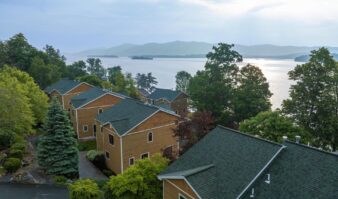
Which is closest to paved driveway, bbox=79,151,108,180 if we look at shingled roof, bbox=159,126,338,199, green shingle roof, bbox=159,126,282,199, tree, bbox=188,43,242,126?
green shingle roof, bbox=159,126,282,199

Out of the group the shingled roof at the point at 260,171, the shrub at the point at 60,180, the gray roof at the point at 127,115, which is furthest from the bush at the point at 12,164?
Result: the shingled roof at the point at 260,171

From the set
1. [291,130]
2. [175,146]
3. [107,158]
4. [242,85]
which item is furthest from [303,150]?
[242,85]

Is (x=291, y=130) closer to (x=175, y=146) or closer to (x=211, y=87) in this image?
(x=175, y=146)

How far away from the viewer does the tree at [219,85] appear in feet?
156

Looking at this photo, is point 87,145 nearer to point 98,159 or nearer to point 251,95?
point 98,159

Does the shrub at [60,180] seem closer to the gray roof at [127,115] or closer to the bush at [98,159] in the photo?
the gray roof at [127,115]

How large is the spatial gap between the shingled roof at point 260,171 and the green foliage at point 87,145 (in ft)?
83.9

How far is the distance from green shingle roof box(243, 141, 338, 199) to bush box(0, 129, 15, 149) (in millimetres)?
28355

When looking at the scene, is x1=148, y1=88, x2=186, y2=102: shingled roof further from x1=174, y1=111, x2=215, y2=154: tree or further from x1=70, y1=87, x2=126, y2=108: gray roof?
x1=174, y1=111, x2=215, y2=154: tree

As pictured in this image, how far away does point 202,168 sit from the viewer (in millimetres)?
18531

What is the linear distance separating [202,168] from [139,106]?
20706 mm

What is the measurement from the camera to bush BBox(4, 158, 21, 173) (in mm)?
29525

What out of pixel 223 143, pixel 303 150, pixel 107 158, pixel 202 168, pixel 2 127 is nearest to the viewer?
pixel 303 150

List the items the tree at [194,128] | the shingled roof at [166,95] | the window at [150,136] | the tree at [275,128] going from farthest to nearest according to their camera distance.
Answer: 1. the shingled roof at [166,95]
2. the window at [150,136]
3. the tree at [194,128]
4. the tree at [275,128]
